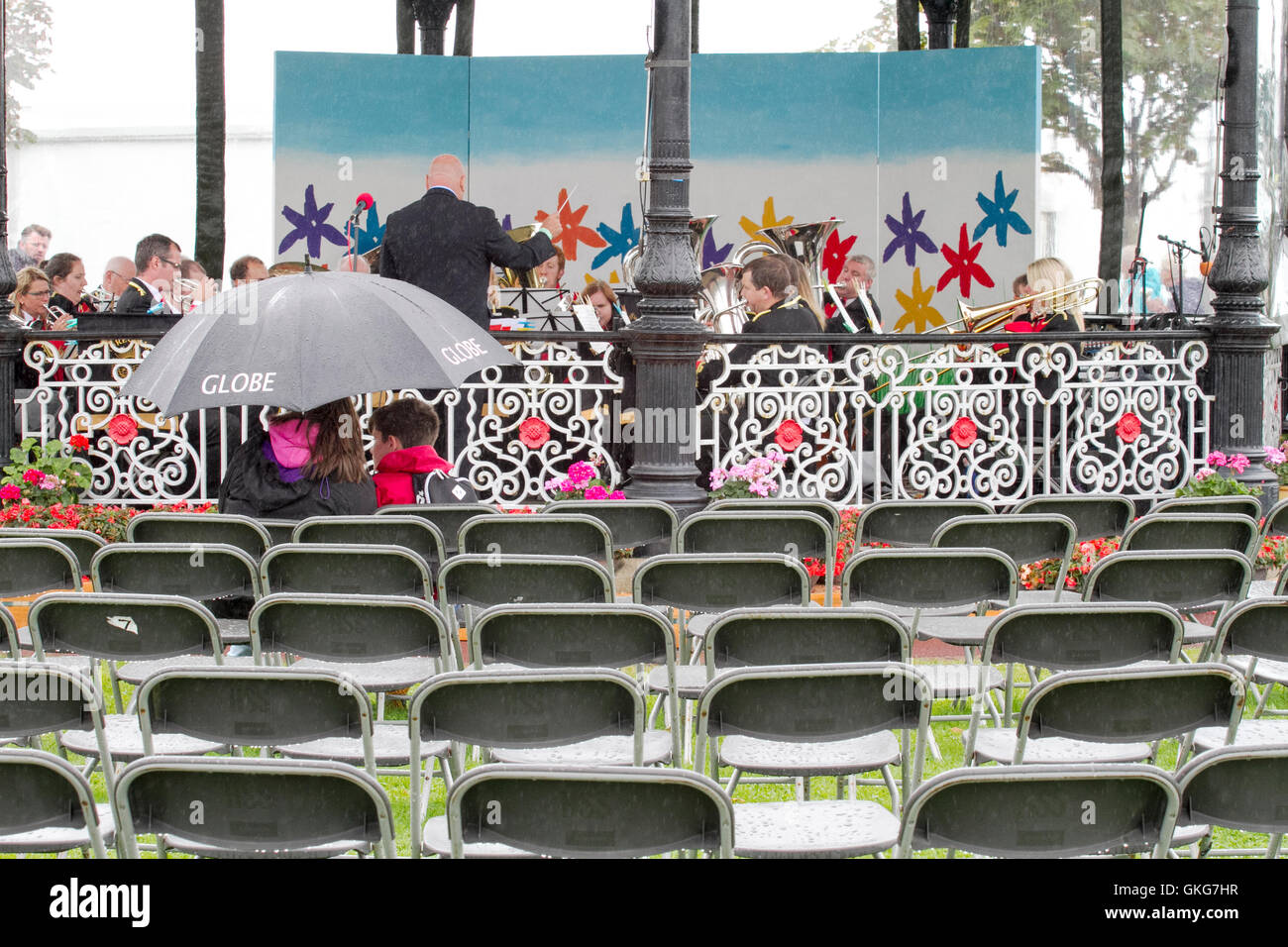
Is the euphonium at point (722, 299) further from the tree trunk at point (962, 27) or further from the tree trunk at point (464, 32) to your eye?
the tree trunk at point (464, 32)

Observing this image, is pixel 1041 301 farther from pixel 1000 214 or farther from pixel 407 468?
pixel 407 468

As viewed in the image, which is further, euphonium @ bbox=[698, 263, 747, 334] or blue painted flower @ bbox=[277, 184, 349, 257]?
blue painted flower @ bbox=[277, 184, 349, 257]

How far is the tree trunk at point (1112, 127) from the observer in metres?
15.8

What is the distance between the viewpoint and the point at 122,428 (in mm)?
8391

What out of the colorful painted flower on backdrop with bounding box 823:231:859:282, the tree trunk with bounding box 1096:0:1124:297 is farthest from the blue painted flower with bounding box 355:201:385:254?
the tree trunk with bounding box 1096:0:1124:297

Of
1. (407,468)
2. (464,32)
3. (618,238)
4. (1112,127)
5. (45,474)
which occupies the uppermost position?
(464,32)

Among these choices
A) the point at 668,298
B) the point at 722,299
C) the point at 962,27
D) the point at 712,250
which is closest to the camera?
the point at 668,298

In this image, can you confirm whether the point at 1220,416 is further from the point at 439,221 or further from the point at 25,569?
the point at 25,569

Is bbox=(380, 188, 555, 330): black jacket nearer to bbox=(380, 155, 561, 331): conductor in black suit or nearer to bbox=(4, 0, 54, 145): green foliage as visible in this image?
bbox=(380, 155, 561, 331): conductor in black suit

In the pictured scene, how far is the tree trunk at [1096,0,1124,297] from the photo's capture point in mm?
15789

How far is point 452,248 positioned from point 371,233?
634 cm

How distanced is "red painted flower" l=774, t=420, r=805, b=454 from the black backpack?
8.15ft

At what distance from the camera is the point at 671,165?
7816mm

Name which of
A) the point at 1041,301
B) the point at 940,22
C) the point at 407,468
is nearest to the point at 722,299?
the point at 1041,301
